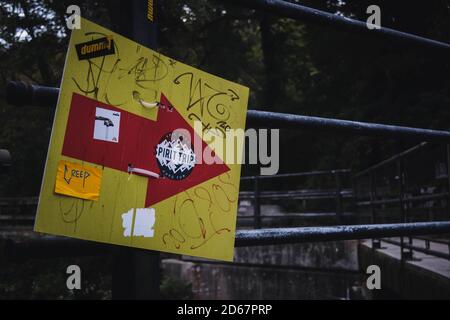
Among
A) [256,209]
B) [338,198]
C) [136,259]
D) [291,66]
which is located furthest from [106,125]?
[291,66]

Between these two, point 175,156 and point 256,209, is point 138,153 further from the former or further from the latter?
point 256,209

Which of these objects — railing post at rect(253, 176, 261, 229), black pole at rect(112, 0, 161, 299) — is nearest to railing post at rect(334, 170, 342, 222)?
railing post at rect(253, 176, 261, 229)

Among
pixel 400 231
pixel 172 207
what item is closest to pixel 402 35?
pixel 400 231

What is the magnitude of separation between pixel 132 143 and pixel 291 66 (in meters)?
15.3

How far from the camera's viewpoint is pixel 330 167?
12.5 meters

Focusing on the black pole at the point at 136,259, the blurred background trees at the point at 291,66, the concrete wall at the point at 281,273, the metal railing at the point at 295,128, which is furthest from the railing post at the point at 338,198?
the black pole at the point at 136,259

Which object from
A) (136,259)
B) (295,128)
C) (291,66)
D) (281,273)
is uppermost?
(291,66)

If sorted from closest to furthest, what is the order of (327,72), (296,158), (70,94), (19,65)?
(70,94) < (19,65) < (327,72) < (296,158)

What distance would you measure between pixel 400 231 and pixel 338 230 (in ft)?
0.91

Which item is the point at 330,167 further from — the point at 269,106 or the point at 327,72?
the point at 269,106

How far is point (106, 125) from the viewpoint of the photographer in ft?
3.41

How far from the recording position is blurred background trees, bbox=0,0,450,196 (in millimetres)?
4250

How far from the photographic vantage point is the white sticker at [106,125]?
40.4 inches

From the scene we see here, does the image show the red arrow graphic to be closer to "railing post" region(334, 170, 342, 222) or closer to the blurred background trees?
the blurred background trees
